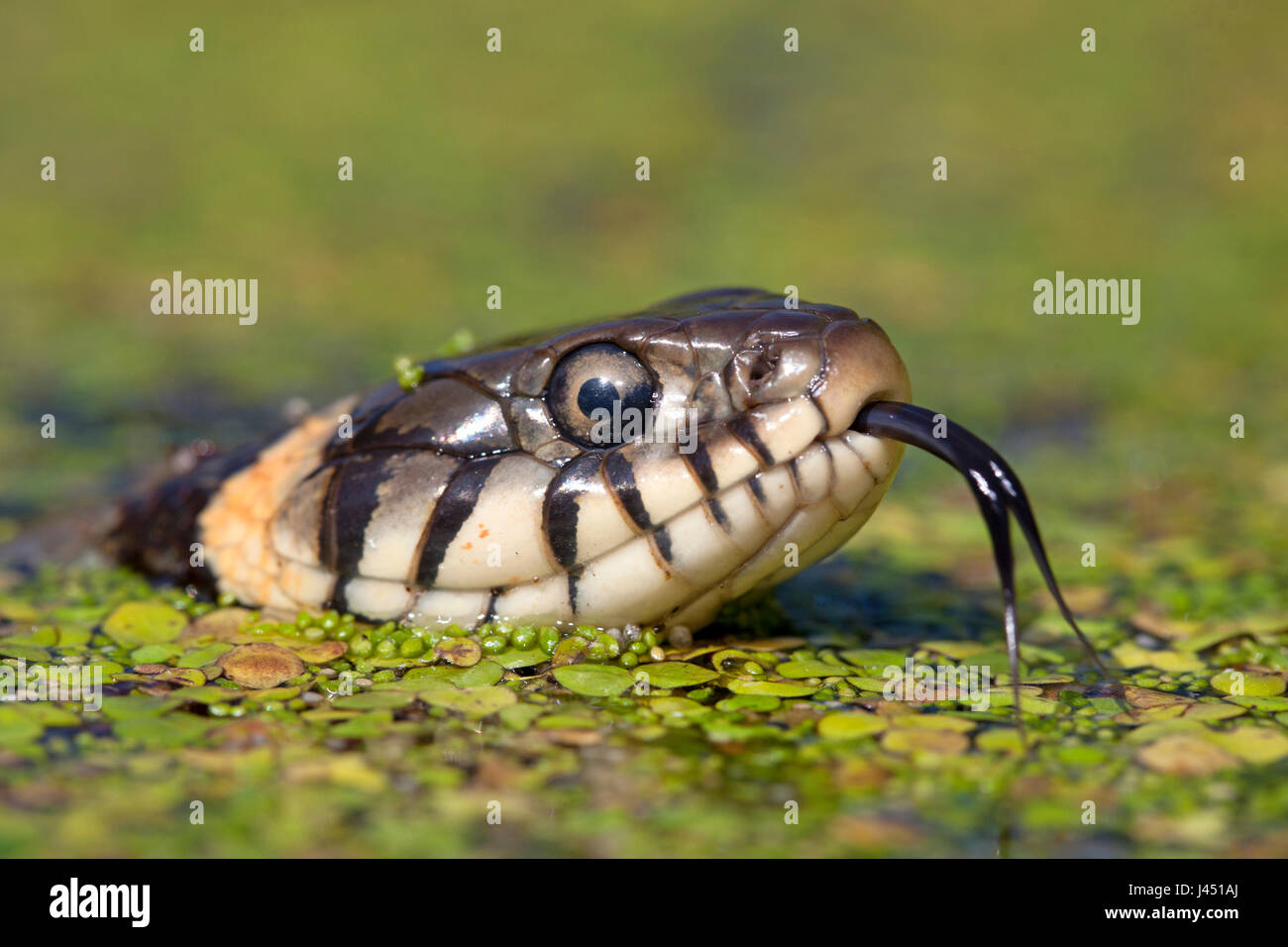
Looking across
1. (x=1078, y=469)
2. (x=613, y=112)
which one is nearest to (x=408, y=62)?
(x=613, y=112)

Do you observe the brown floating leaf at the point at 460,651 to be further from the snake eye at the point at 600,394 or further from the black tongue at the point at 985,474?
the black tongue at the point at 985,474

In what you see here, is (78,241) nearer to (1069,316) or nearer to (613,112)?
(613,112)

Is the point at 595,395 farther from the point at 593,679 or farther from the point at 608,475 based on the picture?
the point at 593,679

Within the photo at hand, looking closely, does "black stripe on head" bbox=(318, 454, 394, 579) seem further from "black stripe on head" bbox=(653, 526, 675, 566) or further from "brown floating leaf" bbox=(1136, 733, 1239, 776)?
"brown floating leaf" bbox=(1136, 733, 1239, 776)

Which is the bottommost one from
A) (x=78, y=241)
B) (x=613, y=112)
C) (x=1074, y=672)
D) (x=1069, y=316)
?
(x=1074, y=672)

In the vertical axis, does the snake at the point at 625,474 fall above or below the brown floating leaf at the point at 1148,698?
above

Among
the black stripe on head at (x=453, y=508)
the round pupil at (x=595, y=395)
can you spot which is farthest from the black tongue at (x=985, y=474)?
the black stripe on head at (x=453, y=508)

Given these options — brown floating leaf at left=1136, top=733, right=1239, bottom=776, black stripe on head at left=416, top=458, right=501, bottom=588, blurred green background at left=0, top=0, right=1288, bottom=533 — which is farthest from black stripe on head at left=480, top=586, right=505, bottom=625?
blurred green background at left=0, top=0, right=1288, bottom=533
